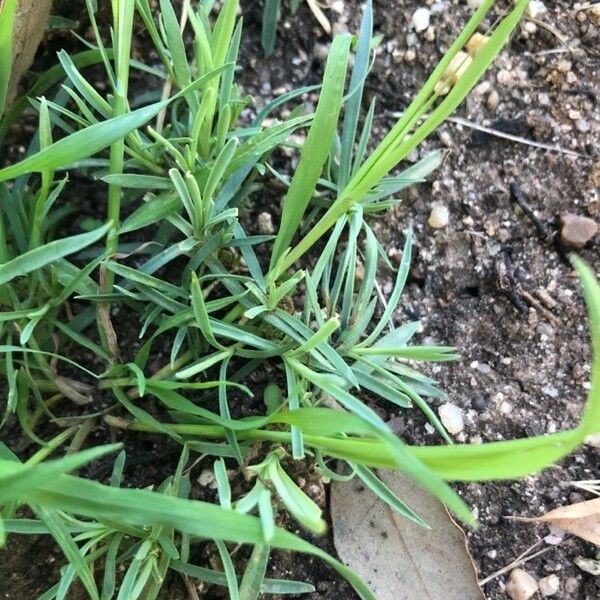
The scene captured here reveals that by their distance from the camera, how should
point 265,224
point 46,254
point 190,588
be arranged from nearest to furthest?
point 46,254 → point 190,588 → point 265,224

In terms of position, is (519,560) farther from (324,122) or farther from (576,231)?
(324,122)

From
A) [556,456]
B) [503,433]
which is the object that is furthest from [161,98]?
[556,456]

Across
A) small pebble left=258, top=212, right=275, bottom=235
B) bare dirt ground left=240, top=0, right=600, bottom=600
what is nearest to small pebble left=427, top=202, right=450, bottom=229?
bare dirt ground left=240, top=0, right=600, bottom=600

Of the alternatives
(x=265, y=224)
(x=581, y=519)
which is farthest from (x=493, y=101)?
(x=581, y=519)

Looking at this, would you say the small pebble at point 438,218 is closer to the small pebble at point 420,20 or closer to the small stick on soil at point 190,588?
the small pebble at point 420,20

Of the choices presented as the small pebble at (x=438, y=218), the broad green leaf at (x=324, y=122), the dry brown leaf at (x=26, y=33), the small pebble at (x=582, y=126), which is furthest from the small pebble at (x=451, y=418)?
the dry brown leaf at (x=26, y=33)
